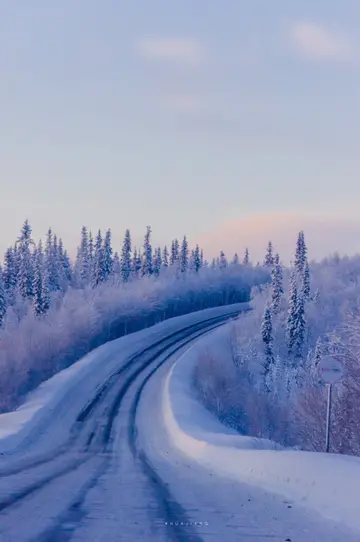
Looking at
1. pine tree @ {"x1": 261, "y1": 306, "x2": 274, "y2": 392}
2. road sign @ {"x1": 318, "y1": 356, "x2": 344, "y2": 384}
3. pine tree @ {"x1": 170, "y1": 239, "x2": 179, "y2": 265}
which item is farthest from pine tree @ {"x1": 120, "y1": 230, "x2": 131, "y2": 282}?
road sign @ {"x1": 318, "y1": 356, "x2": 344, "y2": 384}

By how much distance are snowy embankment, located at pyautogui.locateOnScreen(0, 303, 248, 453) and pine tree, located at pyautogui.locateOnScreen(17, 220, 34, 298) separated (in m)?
34.5

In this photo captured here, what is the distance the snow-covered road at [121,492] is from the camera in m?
8.46

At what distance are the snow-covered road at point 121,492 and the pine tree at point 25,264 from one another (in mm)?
62697

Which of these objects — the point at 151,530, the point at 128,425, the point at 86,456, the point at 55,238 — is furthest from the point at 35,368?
the point at 55,238

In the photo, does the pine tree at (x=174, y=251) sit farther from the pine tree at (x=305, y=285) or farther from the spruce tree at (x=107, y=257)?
the pine tree at (x=305, y=285)

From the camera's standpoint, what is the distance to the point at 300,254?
120 m

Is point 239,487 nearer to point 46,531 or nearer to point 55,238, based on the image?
point 46,531

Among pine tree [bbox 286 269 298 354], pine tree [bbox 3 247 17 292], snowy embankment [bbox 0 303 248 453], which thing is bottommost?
snowy embankment [bbox 0 303 248 453]

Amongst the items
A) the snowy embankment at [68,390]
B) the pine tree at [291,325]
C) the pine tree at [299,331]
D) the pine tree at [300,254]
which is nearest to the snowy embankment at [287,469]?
the snowy embankment at [68,390]

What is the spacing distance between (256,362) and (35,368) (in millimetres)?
30800

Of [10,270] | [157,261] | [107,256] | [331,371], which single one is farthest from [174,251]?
[331,371]

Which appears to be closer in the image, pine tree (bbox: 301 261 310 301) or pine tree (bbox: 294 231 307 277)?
pine tree (bbox: 301 261 310 301)

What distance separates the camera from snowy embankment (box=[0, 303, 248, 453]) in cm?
2680

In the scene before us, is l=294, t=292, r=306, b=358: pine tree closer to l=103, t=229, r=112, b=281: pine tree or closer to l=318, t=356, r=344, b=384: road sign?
l=103, t=229, r=112, b=281: pine tree
